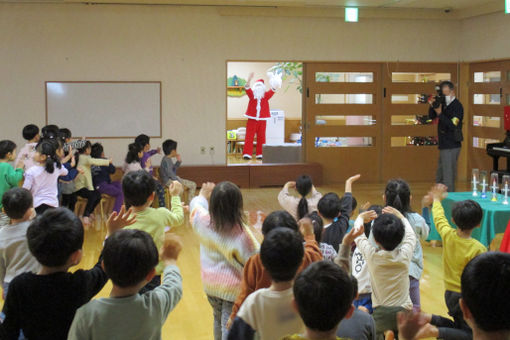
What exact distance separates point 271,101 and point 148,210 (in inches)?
464

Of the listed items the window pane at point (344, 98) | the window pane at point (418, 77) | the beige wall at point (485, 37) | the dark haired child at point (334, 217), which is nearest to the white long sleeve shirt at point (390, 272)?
the dark haired child at point (334, 217)

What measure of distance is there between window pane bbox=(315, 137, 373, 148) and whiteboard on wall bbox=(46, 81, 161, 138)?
2677mm

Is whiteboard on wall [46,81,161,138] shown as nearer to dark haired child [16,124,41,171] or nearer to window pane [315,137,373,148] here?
window pane [315,137,373,148]

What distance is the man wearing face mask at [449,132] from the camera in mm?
7551

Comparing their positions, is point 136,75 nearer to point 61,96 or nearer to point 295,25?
point 61,96

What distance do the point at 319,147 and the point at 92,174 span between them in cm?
434

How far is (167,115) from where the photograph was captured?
31.3 ft

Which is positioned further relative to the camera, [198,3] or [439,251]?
[198,3]

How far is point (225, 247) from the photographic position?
2.68 metres

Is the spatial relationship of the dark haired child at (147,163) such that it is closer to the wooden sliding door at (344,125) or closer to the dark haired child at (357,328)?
the wooden sliding door at (344,125)

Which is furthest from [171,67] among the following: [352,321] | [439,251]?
[352,321]

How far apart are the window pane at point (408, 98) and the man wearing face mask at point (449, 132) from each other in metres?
2.61

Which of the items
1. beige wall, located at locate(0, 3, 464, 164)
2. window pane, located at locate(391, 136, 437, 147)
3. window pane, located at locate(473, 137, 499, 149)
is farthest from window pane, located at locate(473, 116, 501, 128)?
beige wall, located at locate(0, 3, 464, 164)

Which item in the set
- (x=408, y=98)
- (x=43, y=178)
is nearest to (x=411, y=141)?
(x=408, y=98)
